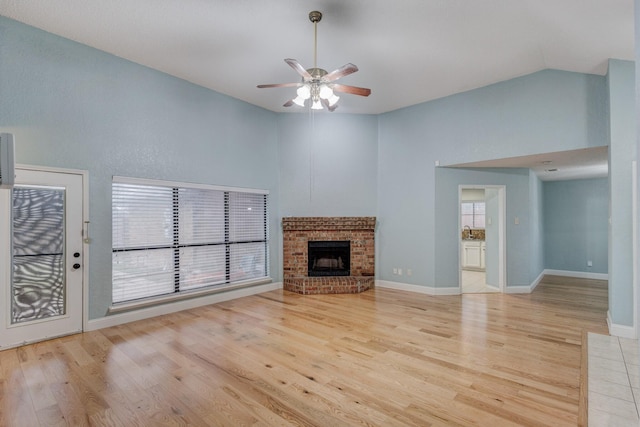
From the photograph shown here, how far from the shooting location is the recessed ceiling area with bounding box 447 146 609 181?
4617mm

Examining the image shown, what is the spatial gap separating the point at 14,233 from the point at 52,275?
60 cm

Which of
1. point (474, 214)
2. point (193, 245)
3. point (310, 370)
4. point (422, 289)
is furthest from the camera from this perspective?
point (474, 214)

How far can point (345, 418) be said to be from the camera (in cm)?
221

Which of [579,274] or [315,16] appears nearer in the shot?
[315,16]

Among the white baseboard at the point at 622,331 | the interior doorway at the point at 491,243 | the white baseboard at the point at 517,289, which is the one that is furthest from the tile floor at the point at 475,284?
the white baseboard at the point at 622,331

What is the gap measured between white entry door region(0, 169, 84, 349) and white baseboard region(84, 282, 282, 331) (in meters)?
0.25

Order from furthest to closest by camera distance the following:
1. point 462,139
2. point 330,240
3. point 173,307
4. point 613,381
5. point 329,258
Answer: point 329,258 → point 330,240 → point 462,139 → point 173,307 → point 613,381

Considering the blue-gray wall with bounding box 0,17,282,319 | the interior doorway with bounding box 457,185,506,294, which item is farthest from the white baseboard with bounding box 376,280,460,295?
the blue-gray wall with bounding box 0,17,282,319

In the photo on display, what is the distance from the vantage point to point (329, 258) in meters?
6.46

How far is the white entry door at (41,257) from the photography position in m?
3.38

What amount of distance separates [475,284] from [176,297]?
5.87m

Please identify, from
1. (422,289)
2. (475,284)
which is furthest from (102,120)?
(475,284)

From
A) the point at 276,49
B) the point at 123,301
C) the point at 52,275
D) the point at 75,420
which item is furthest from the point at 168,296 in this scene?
the point at 276,49

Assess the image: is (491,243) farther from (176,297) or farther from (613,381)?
(176,297)
